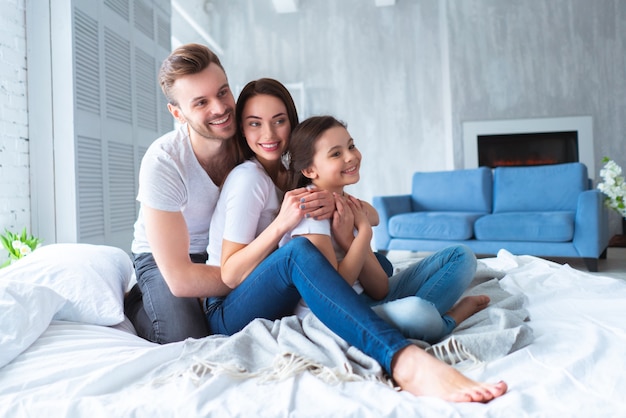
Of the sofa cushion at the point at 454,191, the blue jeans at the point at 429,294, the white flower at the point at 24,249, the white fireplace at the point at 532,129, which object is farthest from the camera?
the white fireplace at the point at 532,129

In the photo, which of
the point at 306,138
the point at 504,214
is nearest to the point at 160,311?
the point at 306,138

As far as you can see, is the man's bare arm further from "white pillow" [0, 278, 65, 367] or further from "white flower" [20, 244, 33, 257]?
"white flower" [20, 244, 33, 257]

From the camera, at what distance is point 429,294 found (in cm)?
157

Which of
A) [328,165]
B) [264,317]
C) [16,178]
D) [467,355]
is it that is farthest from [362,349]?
[16,178]

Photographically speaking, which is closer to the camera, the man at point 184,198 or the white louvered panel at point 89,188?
the man at point 184,198

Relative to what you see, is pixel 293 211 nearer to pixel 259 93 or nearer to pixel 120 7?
pixel 259 93

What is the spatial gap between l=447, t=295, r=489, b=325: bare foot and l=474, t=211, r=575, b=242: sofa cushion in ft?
8.65

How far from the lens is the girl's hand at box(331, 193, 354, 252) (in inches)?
62.4

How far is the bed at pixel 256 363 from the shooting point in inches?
42.3

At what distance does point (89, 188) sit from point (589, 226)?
3.38 metres

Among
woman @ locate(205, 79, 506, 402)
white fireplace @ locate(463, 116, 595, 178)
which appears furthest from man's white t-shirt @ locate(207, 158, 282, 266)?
white fireplace @ locate(463, 116, 595, 178)

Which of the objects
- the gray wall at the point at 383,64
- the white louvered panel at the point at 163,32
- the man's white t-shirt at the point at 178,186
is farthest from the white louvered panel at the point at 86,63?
the gray wall at the point at 383,64

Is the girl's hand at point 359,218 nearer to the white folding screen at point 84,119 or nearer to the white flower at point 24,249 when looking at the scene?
the white flower at point 24,249

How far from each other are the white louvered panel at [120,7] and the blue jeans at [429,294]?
119 inches
